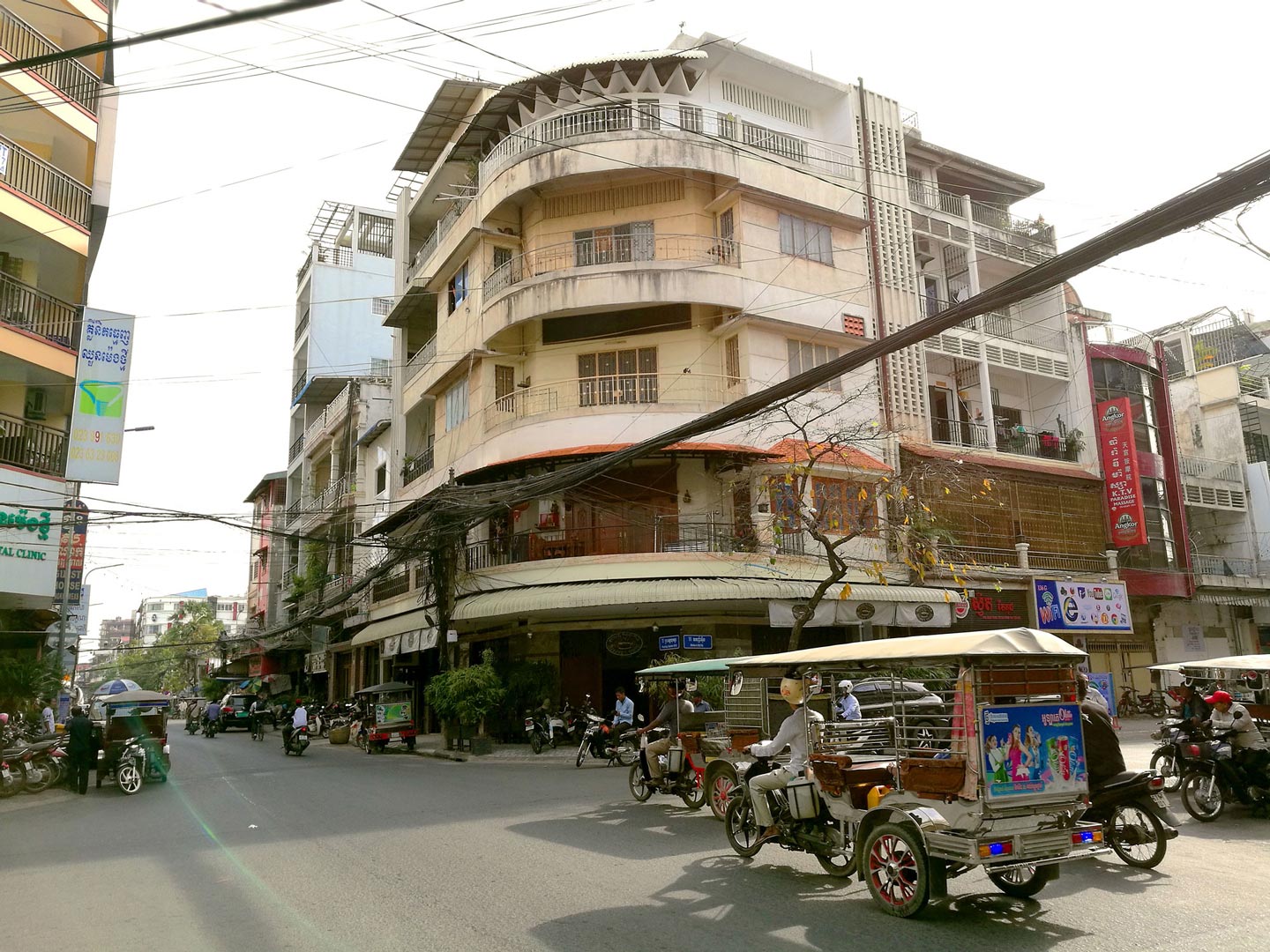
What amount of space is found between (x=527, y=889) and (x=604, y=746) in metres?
12.0

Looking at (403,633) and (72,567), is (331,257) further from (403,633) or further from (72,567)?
(403,633)

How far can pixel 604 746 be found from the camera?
19.2m

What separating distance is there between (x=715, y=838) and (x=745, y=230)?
58.9ft

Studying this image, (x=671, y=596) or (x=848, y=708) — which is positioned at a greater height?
(x=671, y=596)

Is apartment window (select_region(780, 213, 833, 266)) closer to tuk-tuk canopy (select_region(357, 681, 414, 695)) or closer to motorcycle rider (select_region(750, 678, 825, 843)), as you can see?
tuk-tuk canopy (select_region(357, 681, 414, 695))

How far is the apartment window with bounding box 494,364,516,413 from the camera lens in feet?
83.6

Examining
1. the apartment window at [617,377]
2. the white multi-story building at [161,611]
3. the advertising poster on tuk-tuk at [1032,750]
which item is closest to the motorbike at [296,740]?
the apartment window at [617,377]

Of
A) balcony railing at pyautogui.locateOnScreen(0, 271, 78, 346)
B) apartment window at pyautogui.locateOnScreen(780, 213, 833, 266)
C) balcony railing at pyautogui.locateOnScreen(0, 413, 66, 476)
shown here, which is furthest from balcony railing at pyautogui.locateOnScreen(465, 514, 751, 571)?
balcony railing at pyautogui.locateOnScreen(0, 271, 78, 346)

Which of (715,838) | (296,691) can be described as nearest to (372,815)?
(715,838)

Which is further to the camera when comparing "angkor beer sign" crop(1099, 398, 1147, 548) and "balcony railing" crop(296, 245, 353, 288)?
"balcony railing" crop(296, 245, 353, 288)

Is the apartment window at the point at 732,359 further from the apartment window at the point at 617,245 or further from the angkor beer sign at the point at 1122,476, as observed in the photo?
the angkor beer sign at the point at 1122,476

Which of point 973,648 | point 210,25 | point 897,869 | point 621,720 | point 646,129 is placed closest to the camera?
point 210,25

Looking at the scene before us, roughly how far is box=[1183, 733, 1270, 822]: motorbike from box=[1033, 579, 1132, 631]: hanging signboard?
54.9 feet

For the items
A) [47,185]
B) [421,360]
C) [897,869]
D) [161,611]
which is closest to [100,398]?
[47,185]
